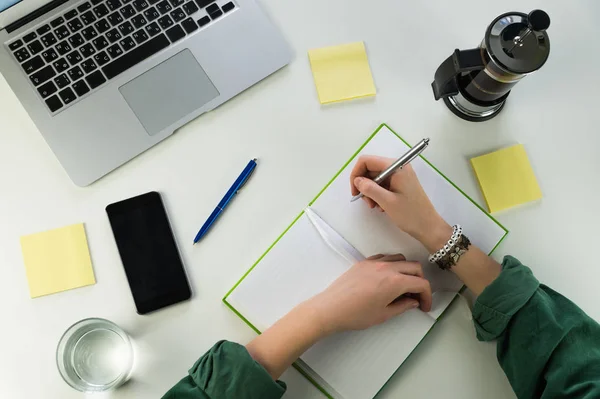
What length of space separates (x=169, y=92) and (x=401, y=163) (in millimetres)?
369

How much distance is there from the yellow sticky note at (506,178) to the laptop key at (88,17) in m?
0.62

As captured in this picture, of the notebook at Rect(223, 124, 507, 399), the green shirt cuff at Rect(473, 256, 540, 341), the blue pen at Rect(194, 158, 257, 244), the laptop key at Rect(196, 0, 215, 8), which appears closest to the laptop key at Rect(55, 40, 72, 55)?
the laptop key at Rect(196, 0, 215, 8)

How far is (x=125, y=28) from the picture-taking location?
81 centimetres

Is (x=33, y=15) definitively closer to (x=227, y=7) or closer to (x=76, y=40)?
(x=76, y=40)

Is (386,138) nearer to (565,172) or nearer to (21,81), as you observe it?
(565,172)

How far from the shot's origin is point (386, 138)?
83cm

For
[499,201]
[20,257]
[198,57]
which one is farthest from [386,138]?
[20,257]

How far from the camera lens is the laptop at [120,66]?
79cm

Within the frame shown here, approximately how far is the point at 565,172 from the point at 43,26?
834 mm

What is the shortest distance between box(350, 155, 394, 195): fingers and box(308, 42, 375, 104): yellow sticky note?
133 mm

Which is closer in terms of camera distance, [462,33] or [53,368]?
[53,368]

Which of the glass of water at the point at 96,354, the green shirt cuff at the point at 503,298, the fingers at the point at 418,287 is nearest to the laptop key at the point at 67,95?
the glass of water at the point at 96,354

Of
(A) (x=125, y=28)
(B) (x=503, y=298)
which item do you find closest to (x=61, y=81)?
(A) (x=125, y=28)

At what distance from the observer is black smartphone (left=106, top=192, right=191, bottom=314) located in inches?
30.2
